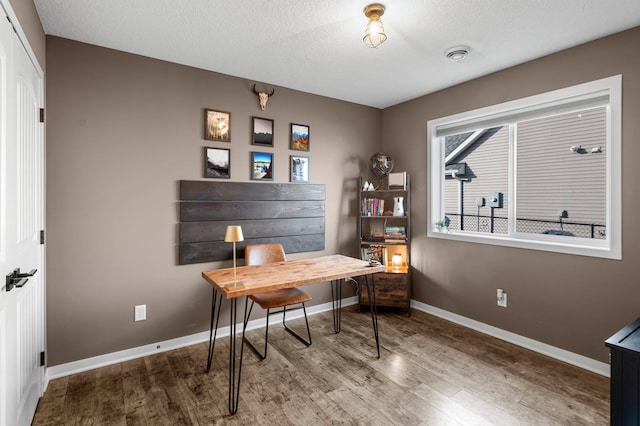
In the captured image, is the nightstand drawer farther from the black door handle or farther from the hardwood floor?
the black door handle

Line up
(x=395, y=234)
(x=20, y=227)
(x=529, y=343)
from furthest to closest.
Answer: (x=395, y=234)
(x=529, y=343)
(x=20, y=227)

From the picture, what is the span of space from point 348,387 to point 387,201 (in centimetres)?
238

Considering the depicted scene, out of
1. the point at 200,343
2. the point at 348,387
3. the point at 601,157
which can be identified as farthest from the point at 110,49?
the point at 601,157

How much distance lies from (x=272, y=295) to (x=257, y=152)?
A: 54.4 inches

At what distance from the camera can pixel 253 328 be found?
3.37m

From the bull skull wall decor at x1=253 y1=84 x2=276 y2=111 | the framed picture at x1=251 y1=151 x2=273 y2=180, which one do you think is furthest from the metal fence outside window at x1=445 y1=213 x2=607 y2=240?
the bull skull wall decor at x1=253 y1=84 x2=276 y2=111

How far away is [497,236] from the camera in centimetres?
327

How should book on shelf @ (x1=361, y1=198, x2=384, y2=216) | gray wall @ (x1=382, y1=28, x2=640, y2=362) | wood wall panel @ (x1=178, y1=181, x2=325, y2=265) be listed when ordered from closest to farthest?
gray wall @ (x1=382, y1=28, x2=640, y2=362) < wood wall panel @ (x1=178, y1=181, x2=325, y2=265) < book on shelf @ (x1=361, y1=198, x2=384, y2=216)

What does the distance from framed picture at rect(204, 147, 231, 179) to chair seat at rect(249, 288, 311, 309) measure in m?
1.14

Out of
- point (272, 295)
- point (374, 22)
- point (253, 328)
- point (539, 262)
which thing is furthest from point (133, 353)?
point (539, 262)

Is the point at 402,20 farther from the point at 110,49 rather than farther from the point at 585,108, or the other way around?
the point at 110,49

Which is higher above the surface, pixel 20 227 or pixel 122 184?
pixel 122 184

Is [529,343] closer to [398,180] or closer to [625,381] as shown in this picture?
[625,381]

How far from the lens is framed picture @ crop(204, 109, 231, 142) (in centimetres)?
307
